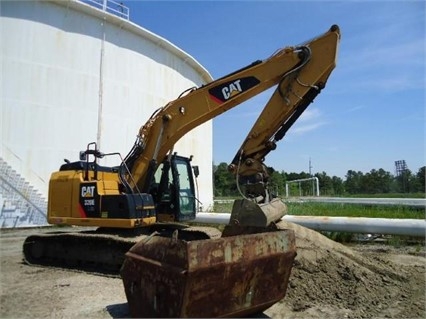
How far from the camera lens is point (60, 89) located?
629 inches

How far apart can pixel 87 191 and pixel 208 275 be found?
14.5 feet

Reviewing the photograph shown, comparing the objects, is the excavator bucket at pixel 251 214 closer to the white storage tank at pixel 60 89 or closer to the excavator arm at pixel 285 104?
the excavator arm at pixel 285 104

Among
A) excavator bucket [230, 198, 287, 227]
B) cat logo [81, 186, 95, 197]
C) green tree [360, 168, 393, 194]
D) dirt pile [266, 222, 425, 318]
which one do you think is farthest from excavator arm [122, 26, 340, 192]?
green tree [360, 168, 393, 194]

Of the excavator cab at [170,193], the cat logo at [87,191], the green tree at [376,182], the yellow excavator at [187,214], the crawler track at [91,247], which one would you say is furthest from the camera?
the green tree at [376,182]

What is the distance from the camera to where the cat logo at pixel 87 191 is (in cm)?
773

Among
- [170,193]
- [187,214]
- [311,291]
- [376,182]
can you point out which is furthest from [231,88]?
[376,182]

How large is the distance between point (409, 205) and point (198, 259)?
13579mm

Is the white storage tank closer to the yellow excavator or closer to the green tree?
the yellow excavator

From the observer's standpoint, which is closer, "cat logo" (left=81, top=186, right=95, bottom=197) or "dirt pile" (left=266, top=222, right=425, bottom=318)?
"dirt pile" (left=266, top=222, right=425, bottom=318)

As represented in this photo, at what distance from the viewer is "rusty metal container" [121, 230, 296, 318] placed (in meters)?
3.96

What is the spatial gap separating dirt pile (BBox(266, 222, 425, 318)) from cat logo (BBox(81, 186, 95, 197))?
380cm

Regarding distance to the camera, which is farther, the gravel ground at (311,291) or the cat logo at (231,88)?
the cat logo at (231,88)

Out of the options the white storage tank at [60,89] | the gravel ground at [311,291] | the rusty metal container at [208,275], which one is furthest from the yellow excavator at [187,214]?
the white storage tank at [60,89]

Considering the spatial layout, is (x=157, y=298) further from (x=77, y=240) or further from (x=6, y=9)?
(x=6, y=9)
